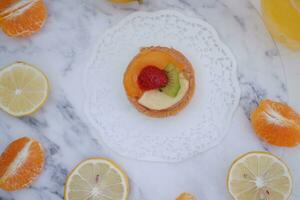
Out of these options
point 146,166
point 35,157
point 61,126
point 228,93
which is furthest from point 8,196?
point 228,93

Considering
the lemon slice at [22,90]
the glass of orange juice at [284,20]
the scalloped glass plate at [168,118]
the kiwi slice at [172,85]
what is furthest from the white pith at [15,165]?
the glass of orange juice at [284,20]

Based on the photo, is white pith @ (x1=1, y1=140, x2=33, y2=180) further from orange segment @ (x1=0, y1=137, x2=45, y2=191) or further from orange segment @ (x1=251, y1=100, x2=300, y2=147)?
orange segment @ (x1=251, y1=100, x2=300, y2=147)

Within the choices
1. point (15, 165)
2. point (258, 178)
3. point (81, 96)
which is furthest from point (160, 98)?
point (15, 165)

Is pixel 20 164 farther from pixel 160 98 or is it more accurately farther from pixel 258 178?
pixel 258 178

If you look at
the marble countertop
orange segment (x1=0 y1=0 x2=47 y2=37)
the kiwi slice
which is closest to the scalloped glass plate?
the marble countertop

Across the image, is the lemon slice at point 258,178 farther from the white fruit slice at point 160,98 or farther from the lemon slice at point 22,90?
the lemon slice at point 22,90
